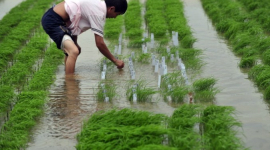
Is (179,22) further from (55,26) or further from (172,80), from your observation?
(172,80)

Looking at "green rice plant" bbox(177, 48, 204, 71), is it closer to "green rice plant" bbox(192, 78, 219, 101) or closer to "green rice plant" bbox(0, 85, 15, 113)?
"green rice plant" bbox(192, 78, 219, 101)

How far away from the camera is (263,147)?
4.65 m

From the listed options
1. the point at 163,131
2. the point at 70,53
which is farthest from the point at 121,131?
→ the point at 70,53

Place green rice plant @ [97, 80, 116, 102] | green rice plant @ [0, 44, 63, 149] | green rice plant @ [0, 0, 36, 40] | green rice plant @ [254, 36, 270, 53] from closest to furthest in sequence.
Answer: green rice plant @ [0, 44, 63, 149]
green rice plant @ [97, 80, 116, 102]
green rice plant @ [254, 36, 270, 53]
green rice plant @ [0, 0, 36, 40]

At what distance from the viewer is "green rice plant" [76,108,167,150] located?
4.41 m

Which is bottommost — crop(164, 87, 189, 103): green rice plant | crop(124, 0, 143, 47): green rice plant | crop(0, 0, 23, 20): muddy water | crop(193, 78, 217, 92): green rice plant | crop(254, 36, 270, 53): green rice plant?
crop(0, 0, 23, 20): muddy water

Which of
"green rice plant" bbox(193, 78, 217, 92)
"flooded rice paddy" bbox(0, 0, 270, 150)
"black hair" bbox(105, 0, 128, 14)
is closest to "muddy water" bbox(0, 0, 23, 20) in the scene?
"flooded rice paddy" bbox(0, 0, 270, 150)

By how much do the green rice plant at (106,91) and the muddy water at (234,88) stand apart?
1.09m

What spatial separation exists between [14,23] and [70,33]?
3.35 meters

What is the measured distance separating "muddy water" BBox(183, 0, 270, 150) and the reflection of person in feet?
4.26

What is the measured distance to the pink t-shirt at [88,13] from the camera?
6.78m

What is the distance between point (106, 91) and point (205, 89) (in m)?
1.04

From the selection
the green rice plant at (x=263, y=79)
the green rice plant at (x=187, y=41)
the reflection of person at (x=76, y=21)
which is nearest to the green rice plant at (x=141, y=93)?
the reflection of person at (x=76, y=21)

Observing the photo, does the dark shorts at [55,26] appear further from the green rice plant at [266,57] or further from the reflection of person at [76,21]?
the green rice plant at [266,57]
